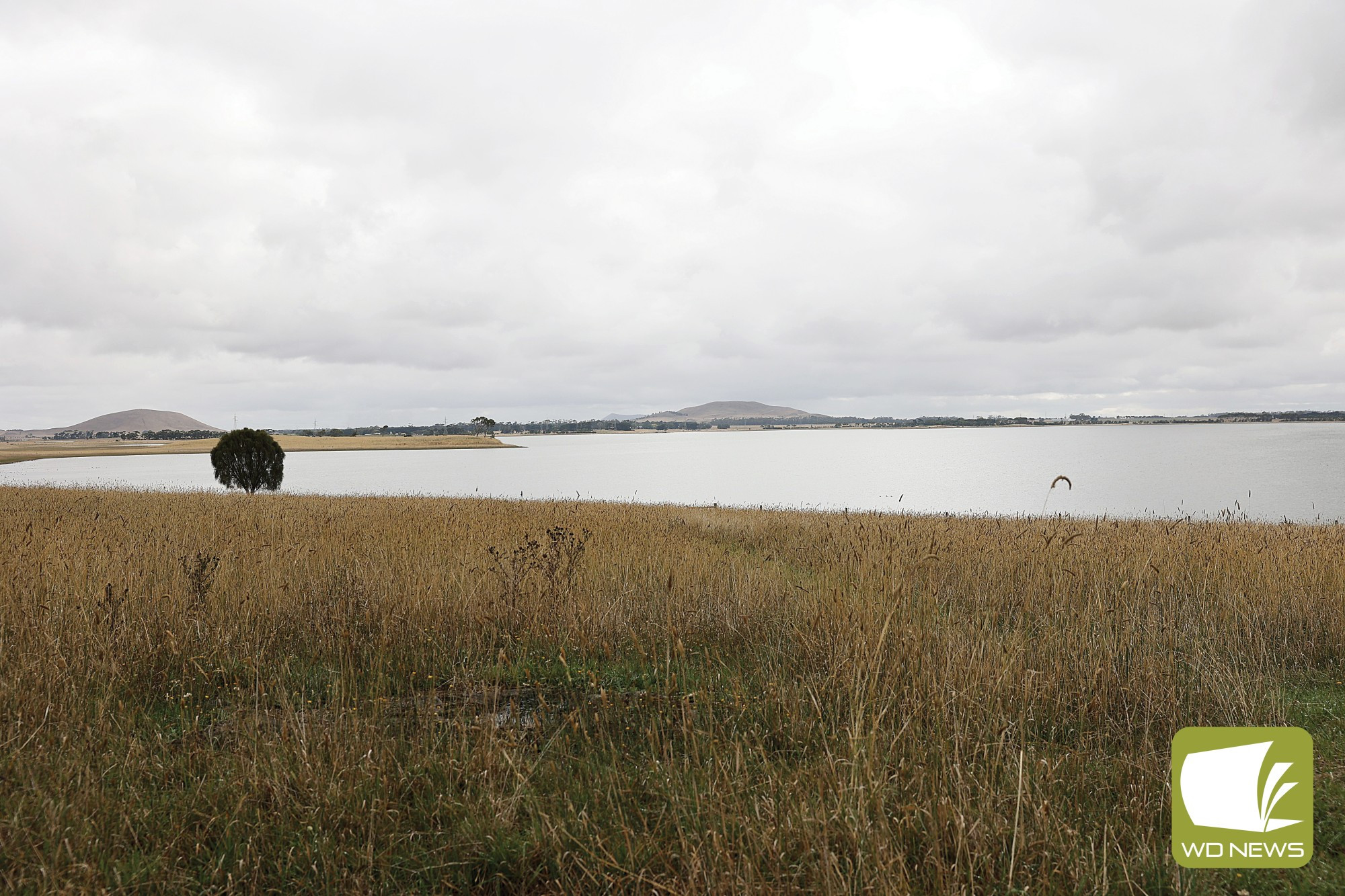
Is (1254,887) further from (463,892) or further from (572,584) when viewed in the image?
(572,584)

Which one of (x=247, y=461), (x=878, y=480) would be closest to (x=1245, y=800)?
(x=247, y=461)

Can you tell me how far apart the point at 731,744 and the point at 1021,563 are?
6838 mm

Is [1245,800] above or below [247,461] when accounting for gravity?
below

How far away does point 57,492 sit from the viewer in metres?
22.1

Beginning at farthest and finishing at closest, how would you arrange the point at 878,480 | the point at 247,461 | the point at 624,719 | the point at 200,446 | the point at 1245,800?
1. the point at 200,446
2. the point at 878,480
3. the point at 247,461
4. the point at 624,719
5. the point at 1245,800

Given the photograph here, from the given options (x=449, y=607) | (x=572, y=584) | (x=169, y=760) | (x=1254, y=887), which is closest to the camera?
(x=1254, y=887)

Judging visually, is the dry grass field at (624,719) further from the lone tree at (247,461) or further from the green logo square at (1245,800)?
the lone tree at (247,461)

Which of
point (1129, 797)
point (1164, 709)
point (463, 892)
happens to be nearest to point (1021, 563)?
point (1164, 709)

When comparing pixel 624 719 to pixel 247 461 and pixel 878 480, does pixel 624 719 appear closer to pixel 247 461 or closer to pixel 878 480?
pixel 247 461

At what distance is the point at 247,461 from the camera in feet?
104

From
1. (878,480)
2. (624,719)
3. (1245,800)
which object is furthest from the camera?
(878,480)

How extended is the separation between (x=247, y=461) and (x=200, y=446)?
123863 mm

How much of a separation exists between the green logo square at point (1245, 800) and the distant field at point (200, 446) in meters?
106

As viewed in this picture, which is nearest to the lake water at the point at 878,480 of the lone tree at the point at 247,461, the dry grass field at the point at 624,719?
the lone tree at the point at 247,461
